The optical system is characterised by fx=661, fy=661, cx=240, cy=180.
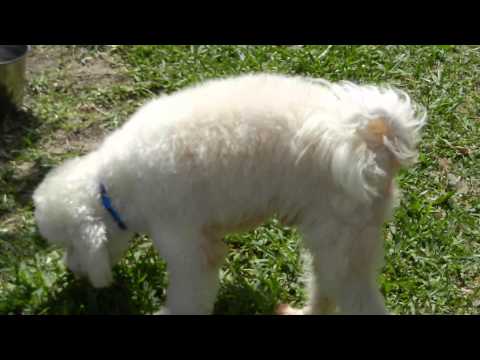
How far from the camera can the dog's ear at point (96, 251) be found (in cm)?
316

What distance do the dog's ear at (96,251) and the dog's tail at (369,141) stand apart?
3.79 feet

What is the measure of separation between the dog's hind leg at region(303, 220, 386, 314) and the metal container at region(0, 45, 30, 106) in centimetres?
273

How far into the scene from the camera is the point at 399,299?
384 centimetres

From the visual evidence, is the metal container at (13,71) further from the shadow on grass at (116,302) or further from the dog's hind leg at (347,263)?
the dog's hind leg at (347,263)

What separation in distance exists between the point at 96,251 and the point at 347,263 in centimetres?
119

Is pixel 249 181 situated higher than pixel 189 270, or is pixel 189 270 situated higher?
pixel 249 181

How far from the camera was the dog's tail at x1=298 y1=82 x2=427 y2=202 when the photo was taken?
287cm

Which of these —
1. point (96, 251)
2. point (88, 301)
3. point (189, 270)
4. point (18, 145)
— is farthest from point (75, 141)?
point (189, 270)

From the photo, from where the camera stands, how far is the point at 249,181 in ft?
9.87

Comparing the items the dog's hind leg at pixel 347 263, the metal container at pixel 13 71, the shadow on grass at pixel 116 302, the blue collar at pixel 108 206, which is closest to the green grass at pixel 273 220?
the shadow on grass at pixel 116 302

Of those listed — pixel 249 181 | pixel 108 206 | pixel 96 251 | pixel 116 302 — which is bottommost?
pixel 116 302

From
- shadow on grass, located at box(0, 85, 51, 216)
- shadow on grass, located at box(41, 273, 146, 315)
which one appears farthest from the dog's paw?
shadow on grass, located at box(0, 85, 51, 216)

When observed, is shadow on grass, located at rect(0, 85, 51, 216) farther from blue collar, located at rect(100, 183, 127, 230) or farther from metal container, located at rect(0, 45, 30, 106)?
blue collar, located at rect(100, 183, 127, 230)

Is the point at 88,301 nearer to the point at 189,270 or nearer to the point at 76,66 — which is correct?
the point at 189,270
